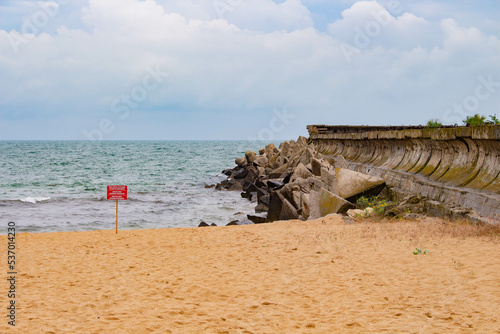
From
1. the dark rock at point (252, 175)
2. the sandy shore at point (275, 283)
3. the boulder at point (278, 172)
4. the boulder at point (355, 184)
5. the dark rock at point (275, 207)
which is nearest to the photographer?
the sandy shore at point (275, 283)

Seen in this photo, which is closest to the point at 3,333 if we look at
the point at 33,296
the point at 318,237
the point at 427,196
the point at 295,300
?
the point at 33,296

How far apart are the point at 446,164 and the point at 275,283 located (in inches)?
205

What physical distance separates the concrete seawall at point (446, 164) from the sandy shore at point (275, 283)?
69cm

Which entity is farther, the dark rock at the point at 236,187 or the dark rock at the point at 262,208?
the dark rock at the point at 236,187

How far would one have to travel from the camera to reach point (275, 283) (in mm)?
5500

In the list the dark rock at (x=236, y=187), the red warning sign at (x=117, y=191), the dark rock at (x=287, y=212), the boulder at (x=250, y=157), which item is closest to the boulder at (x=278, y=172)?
the dark rock at (x=236, y=187)

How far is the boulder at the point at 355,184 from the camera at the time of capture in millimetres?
10805

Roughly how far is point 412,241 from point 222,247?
3.17 meters

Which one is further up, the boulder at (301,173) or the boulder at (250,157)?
the boulder at (250,157)

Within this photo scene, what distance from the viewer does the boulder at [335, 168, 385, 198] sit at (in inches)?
425

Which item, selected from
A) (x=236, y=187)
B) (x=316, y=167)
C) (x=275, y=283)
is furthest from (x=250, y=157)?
(x=275, y=283)

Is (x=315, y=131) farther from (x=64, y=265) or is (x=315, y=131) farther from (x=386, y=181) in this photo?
(x=64, y=265)

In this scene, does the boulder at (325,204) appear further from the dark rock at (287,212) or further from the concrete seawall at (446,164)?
the concrete seawall at (446,164)

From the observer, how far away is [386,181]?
1130 cm
